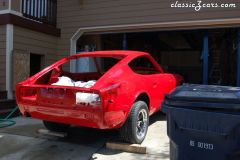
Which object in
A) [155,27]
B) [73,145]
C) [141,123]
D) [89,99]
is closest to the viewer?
[89,99]

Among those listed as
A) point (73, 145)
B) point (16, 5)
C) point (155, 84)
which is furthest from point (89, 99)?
point (16, 5)

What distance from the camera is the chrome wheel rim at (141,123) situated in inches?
191

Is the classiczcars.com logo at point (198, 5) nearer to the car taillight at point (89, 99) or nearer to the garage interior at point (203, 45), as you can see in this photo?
the garage interior at point (203, 45)

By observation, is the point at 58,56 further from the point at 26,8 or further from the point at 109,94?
the point at 109,94

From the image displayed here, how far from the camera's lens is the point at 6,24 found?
7965 mm

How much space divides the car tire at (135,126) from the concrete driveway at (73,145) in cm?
21

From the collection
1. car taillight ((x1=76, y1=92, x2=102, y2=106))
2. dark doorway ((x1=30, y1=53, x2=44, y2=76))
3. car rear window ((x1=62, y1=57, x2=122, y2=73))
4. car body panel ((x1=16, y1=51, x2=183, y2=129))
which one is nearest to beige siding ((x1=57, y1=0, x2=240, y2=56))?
car rear window ((x1=62, y1=57, x2=122, y2=73))

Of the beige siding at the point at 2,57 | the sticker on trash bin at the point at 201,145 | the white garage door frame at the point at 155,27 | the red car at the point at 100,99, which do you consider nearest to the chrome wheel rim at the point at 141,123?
the red car at the point at 100,99

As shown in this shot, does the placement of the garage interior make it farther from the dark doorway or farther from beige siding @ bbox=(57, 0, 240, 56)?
the dark doorway

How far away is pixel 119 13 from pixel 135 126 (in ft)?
16.9

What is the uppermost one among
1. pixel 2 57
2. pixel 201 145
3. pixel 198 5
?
pixel 198 5

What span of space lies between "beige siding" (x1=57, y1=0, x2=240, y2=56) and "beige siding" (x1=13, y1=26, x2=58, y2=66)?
1.07ft

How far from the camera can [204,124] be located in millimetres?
2689

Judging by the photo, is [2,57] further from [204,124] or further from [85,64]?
[204,124]
